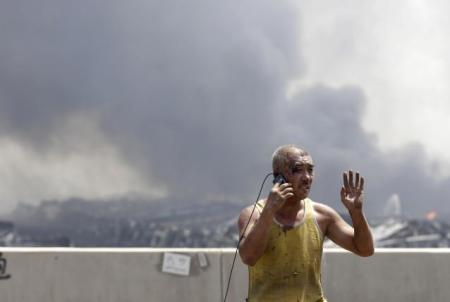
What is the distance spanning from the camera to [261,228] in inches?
148

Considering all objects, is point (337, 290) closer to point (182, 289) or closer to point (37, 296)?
point (182, 289)

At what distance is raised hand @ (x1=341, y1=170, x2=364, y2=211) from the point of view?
404cm

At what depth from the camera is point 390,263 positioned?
23.3 feet

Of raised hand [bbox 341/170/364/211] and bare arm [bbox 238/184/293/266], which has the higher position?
raised hand [bbox 341/170/364/211]

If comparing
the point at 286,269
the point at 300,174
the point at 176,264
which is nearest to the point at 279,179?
the point at 300,174

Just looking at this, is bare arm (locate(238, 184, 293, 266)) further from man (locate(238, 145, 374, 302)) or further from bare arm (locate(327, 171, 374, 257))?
bare arm (locate(327, 171, 374, 257))

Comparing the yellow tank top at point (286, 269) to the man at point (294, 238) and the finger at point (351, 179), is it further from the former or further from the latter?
the finger at point (351, 179)

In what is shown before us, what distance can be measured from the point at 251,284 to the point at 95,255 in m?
3.13

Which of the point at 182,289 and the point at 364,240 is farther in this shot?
the point at 182,289

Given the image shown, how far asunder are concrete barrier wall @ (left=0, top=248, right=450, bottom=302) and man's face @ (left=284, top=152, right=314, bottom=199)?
120 inches

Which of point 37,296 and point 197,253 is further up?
point 197,253

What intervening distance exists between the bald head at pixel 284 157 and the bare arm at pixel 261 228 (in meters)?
0.14

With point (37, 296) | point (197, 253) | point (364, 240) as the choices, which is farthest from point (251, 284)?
point (37, 296)

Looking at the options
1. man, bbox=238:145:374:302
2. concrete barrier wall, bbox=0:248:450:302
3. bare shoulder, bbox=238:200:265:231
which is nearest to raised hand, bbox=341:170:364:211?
man, bbox=238:145:374:302
